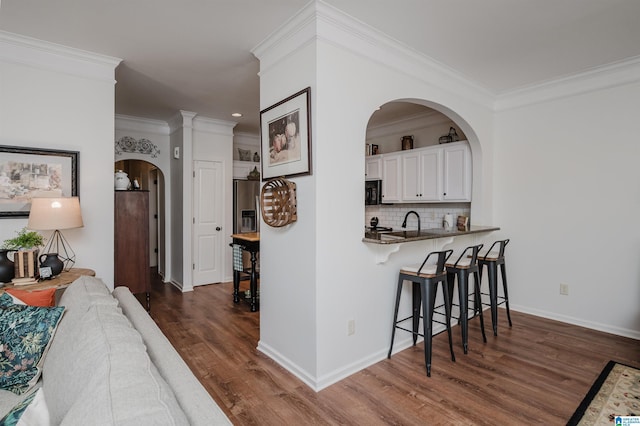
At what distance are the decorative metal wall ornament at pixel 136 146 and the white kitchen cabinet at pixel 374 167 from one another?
348cm

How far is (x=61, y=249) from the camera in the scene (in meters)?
3.04

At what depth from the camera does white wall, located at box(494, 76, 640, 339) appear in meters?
3.35

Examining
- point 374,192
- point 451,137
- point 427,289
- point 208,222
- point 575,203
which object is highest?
point 451,137

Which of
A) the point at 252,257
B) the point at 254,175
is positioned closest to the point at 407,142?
the point at 254,175

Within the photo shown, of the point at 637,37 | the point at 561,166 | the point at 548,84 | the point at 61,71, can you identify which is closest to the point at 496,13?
the point at 637,37

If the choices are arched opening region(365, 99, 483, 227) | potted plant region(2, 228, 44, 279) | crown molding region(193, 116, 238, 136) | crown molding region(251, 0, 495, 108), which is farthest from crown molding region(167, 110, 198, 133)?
potted plant region(2, 228, 44, 279)

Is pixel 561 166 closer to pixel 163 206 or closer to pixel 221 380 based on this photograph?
pixel 221 380

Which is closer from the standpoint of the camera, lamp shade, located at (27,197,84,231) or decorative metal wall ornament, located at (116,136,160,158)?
lamp shade, located at (27,197,84,231)

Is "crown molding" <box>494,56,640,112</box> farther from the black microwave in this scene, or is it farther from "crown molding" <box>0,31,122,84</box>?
"crown molding" <box>0,31,122,84</box>

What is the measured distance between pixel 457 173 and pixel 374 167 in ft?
4.58

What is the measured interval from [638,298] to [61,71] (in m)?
5.76

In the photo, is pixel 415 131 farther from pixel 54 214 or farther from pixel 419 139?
pixel 54 214

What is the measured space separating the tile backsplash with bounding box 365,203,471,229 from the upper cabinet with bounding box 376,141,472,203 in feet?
1.09

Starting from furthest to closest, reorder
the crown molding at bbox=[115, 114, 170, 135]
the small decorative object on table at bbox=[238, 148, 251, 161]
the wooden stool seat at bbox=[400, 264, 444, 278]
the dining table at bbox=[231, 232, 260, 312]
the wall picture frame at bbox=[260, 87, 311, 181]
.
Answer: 1. the small decorative object on table at bbox=[238, 148, 251, 161]
2. the crown molding at bbox=[115, 114, 170, 135]
3. the dining table at bbox=[231, 232, 260, 312]
4. the wooden stool seat at bbox=[400, 264, 444, 278]
5. the wall picture frame at bbox=[260, 87, 311, 181]
